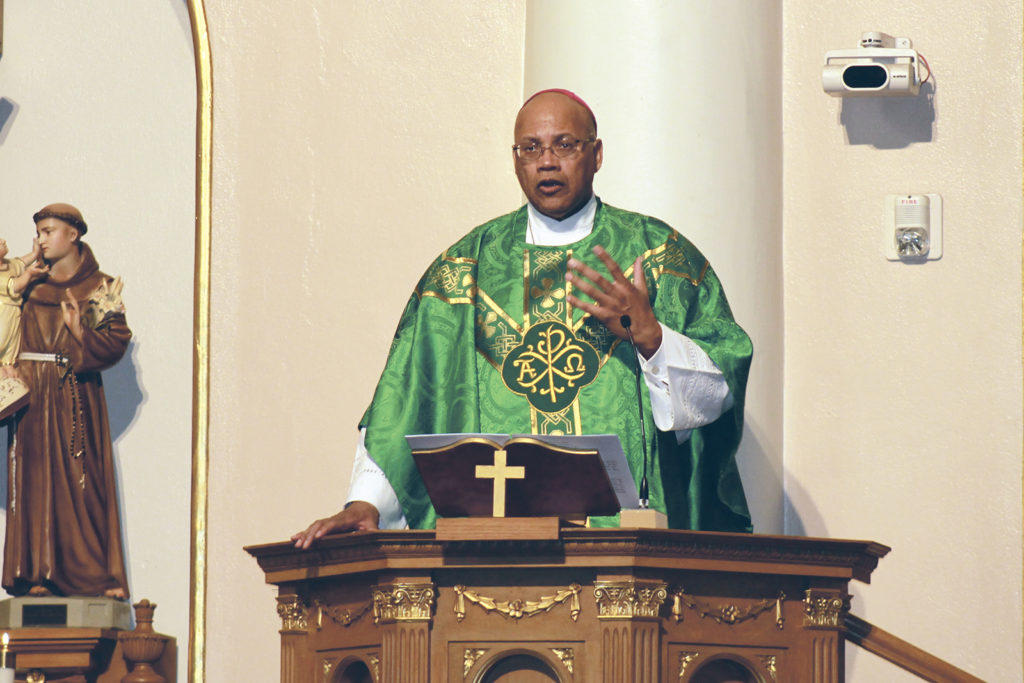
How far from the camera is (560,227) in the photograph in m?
5.59

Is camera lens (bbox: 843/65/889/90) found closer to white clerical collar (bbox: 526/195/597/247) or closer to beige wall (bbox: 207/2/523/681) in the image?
beige wall (bbox: 207/2/523/681)

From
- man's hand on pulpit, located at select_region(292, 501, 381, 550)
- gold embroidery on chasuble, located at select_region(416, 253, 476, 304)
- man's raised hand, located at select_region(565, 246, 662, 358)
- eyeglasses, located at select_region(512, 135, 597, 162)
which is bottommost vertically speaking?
man's hand on pulpit, located at select_region(292, 501, 381, 550)

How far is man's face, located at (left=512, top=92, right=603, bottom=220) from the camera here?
5.33 m

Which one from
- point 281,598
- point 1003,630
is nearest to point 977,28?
point 1003,630

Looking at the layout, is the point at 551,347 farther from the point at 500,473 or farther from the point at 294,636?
the point at 294,636

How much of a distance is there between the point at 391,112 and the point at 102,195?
1.22 m

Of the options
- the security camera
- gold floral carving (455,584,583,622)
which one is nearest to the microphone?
gold floral carving (455,584,583,622)

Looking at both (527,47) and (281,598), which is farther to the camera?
(527,47)

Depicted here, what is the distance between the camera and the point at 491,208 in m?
7.38

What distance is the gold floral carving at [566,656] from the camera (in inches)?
172

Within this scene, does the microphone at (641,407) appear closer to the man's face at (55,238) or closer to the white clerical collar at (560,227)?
the white clerical collar at (560,227)

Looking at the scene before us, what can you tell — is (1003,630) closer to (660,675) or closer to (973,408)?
(973,408)

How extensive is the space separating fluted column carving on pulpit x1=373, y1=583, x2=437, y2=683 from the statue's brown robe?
2.97 meters

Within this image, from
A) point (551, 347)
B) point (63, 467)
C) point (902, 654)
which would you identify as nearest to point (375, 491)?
point (551, 347)
